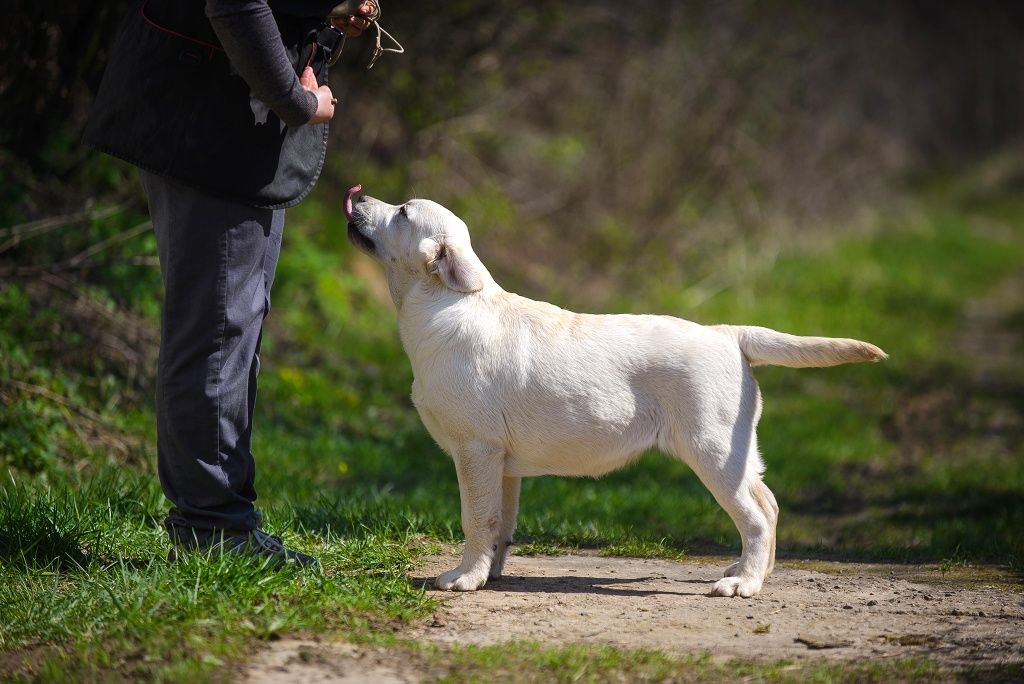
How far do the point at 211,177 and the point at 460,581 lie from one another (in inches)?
69.4

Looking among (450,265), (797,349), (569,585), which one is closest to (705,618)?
(569,585)

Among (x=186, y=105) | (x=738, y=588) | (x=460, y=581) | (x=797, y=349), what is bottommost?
(x=460, y=581)

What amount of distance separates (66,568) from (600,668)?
221 centimetres

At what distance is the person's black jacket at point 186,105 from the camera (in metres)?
3.87

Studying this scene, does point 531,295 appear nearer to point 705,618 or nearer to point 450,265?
point 450,265

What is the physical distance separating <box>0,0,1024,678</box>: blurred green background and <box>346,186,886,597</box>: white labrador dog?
0.60 m

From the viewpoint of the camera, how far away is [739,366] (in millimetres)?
4367

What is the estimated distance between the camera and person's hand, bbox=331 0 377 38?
166 inches

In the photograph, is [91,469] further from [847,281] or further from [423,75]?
[847,281]

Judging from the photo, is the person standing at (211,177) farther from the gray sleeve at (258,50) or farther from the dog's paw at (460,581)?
the dog's paw at (460,581)

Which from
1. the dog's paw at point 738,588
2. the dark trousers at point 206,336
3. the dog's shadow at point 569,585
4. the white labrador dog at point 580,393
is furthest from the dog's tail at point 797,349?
the dark trousers at point 206,336

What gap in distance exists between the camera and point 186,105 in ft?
12.7

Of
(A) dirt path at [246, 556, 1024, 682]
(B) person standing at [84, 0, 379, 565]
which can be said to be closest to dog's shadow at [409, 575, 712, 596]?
(A) dirt path at [246, 556, 1024, 682]

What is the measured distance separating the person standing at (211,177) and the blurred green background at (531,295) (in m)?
0.43
